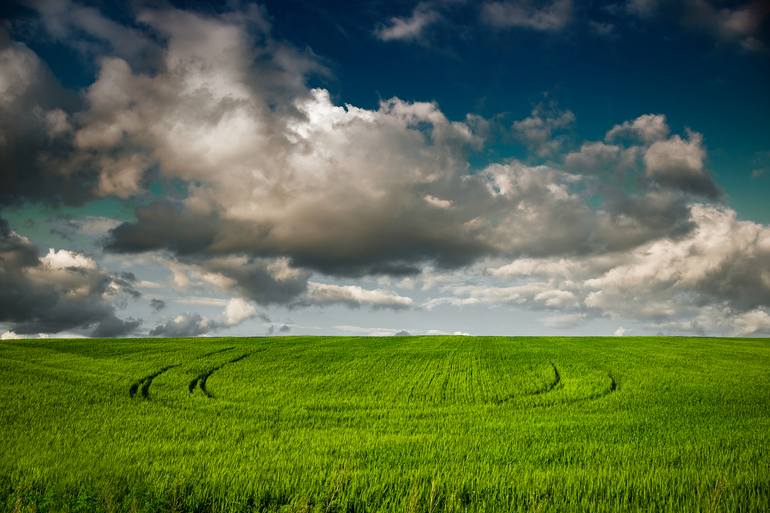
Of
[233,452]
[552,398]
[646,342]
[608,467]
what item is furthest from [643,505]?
[646,342]

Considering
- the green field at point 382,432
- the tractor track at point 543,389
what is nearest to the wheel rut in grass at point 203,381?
the green field at point 382,432

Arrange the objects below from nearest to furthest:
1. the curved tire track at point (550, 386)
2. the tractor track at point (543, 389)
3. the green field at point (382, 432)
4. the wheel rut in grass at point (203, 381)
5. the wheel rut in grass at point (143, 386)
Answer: the green field at point (382, 432) → the tractor track at point (543, 389) → the wheel rut in grass at point (143, 386) → the curved tire track at point (550, 386) → the wheel rut in grass at point (203, 381)

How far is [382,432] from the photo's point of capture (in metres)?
16.8

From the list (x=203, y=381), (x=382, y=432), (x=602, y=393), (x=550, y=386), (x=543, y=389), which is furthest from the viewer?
(x=203, y=381)

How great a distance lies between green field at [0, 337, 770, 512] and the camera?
979 centimetres

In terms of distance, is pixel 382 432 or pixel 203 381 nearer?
pixel 382 432

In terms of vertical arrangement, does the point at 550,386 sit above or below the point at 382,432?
above

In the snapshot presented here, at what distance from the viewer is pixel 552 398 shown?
23.3m

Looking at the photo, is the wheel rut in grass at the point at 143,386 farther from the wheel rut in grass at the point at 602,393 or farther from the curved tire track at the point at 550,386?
the wheel rut in grass at the point at 602,393

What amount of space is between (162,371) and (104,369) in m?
4.14

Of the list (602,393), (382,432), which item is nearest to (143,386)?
(382,432)

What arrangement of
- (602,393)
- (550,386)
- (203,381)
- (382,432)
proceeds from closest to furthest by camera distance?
(382,432), (602,393), (550,386), (203,381)

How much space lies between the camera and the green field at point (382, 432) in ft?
32.1

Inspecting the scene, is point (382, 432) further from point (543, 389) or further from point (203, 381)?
point (203, 381)
